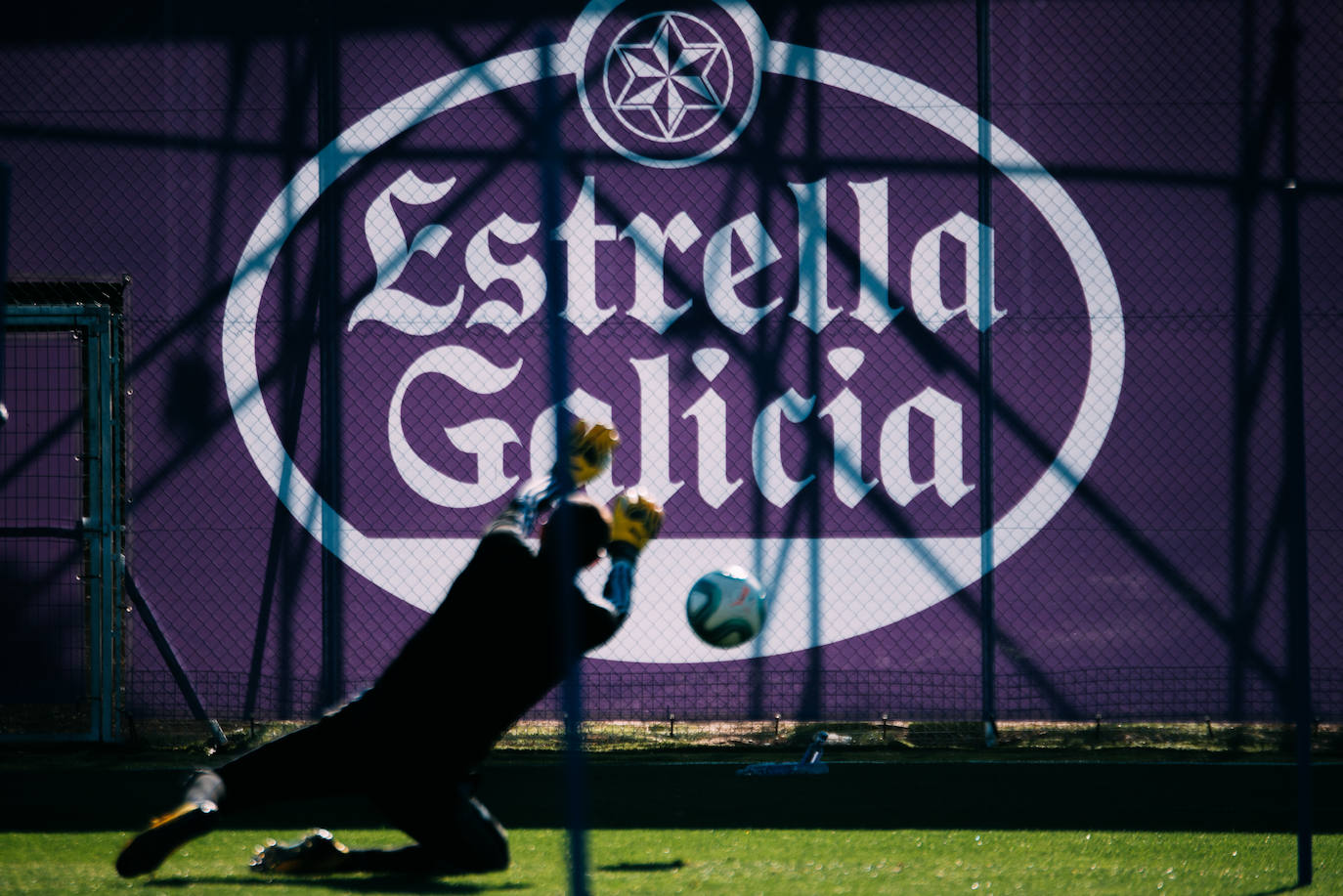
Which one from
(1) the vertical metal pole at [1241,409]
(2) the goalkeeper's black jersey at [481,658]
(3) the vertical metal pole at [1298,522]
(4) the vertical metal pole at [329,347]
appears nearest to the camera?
(3) the vertical metal pole at [1298,522]

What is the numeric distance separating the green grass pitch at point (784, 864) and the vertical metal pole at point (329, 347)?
188 centimetres

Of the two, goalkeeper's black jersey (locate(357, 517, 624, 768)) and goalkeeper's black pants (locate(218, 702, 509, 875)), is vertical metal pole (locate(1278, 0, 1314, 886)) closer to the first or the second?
goalkeeper's black jersey (locate(357, 517, 624, 768))

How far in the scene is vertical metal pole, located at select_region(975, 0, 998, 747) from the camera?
7570 millimetres

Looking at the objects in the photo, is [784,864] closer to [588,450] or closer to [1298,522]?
[588,450]

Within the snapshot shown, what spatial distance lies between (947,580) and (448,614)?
3479 millimetres

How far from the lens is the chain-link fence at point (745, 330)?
7562mm

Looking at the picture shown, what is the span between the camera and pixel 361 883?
4.95 metres

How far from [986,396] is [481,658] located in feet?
12.2

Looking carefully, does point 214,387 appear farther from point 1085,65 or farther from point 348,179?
point 1085,65

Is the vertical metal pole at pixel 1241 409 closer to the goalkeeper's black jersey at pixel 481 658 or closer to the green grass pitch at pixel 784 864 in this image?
the green grass pitch at pixel 784 864

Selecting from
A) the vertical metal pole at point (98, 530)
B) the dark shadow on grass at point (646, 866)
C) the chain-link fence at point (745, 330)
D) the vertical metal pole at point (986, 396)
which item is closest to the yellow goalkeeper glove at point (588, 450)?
the dark shadow on grass at point (646, 866)

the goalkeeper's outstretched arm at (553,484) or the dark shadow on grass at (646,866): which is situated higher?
the goalkeeper's outstretched arm at (553,484)

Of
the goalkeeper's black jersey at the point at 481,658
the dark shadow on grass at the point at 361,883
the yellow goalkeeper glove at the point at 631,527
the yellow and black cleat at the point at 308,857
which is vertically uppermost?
the yellow goalkeeper glove at the point at 631,527

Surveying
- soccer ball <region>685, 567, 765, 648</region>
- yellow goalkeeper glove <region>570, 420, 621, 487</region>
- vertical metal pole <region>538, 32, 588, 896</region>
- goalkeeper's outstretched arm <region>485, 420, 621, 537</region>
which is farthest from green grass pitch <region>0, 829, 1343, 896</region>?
vertical metal pole <region>538, 32, 588, 896</region>
